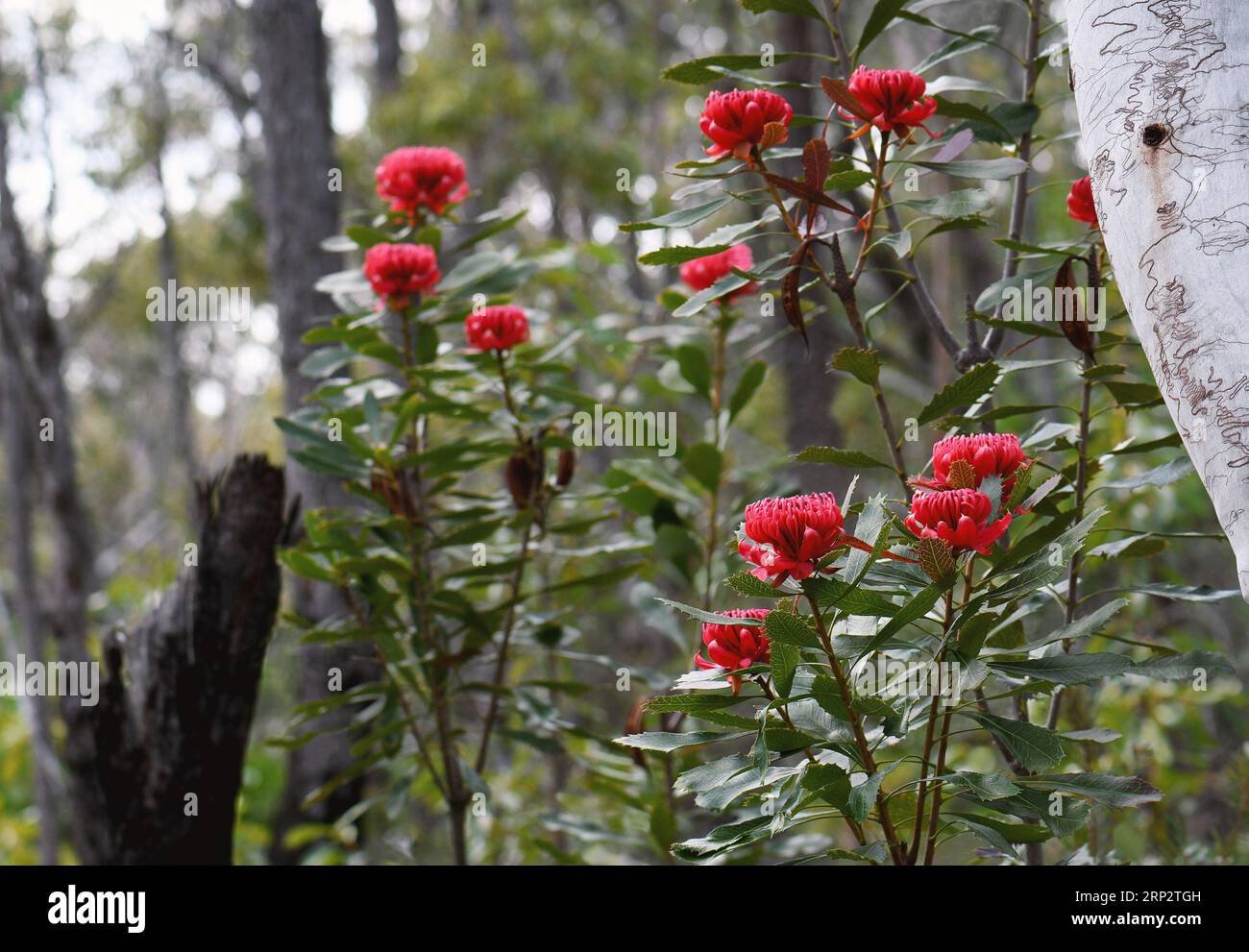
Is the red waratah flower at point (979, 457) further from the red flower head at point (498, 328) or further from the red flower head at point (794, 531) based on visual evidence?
the red flower head at point (498, 328)

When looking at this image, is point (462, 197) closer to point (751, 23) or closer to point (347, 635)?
point (347, 635)

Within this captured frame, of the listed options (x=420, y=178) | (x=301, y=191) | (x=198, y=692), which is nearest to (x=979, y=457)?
(x=420, y=178)

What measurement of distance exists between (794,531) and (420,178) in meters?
1.54

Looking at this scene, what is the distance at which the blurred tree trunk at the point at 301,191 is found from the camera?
439 cm

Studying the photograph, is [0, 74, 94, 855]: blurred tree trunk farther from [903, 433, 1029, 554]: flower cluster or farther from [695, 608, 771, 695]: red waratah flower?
[903, 433, 1029, 554]: flower cluster

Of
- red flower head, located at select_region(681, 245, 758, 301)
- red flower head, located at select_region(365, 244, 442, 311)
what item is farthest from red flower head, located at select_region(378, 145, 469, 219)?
red flower head, located at select_region(681, 245, 758, 301)

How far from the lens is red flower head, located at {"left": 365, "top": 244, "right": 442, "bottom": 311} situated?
2.35 meters

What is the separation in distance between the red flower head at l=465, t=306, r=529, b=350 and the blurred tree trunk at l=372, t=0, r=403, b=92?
9042 mm

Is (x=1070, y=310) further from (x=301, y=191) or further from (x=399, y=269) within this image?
(x=301, y=191)

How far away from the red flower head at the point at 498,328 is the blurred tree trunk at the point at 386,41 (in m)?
9.04

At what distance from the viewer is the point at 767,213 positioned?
187 cm
